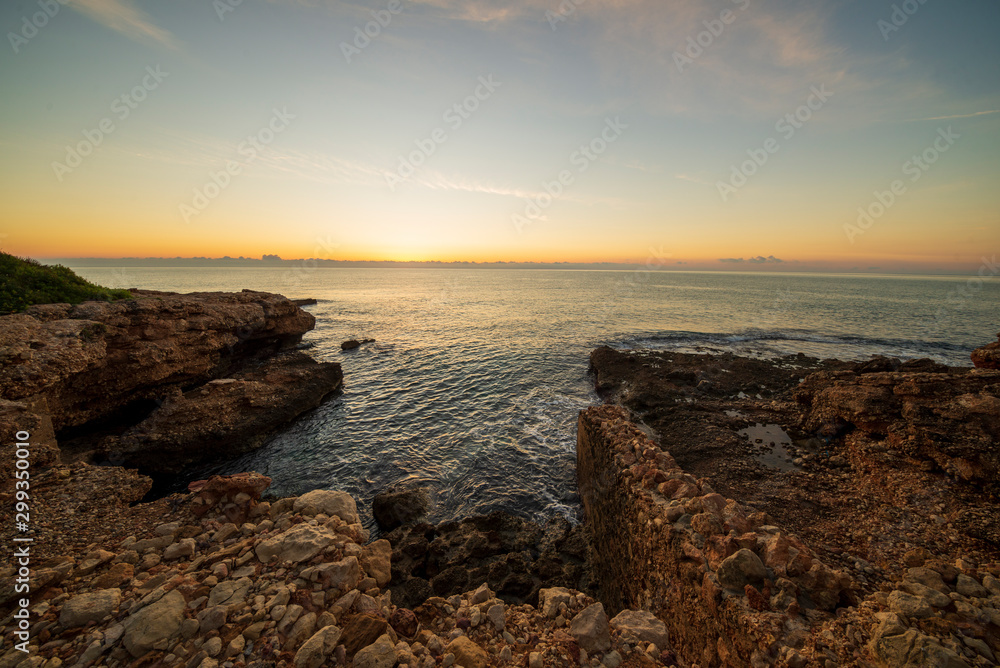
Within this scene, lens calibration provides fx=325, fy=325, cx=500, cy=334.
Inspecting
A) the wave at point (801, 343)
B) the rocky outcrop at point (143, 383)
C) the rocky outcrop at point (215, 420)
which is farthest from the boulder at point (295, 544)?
the wave at point (801, 343)

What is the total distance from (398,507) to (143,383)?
13.5 metres

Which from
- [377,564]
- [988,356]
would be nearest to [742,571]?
[377,564]

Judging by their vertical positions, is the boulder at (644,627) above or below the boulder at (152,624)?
below

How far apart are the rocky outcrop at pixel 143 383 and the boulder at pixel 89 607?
25.0 ft

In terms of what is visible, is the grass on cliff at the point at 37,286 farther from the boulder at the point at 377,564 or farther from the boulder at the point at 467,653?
the boulder at the point at 467,653

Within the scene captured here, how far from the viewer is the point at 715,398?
64.3 ft

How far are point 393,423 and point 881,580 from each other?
17102mm

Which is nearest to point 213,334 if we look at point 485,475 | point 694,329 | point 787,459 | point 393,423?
point 393,423

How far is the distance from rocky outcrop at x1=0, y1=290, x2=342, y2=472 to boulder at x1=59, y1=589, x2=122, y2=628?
7624mm

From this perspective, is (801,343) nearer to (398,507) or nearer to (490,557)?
(490,557)

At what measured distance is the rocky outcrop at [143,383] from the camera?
1032cm

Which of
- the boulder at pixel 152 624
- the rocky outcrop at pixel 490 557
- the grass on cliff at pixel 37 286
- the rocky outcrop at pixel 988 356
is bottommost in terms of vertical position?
the rocky outcrop at pixel 490 557

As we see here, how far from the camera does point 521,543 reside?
9.95 meters

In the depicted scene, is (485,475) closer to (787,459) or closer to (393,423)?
(393,423)
